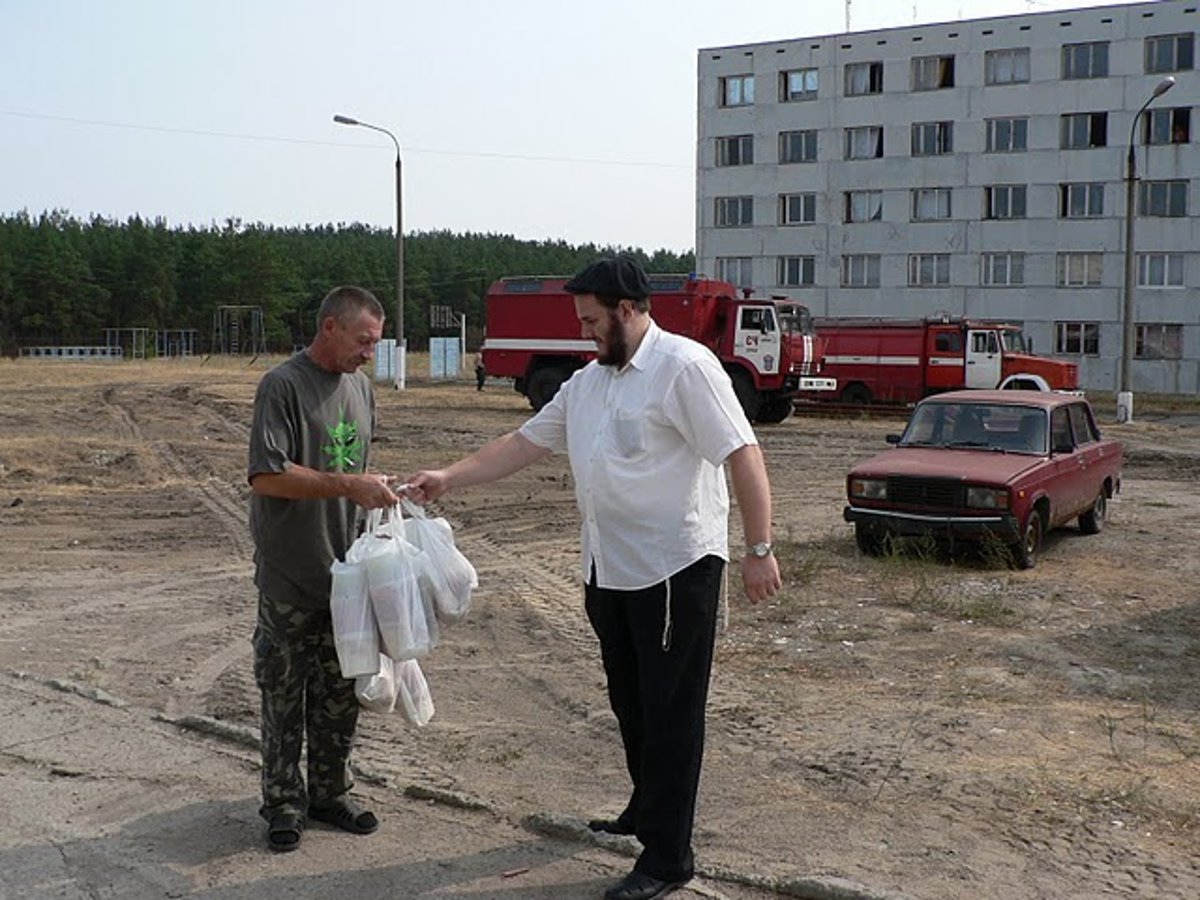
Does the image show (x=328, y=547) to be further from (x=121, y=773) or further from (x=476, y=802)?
(x=121, y=773)

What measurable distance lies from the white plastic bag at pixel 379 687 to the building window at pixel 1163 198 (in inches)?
2053

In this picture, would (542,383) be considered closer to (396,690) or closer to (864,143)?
(396,690)

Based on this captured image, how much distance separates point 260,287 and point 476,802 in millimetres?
105899

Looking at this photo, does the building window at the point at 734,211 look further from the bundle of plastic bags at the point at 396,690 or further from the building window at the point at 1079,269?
the bundle of plastic bags at the point at 396,690

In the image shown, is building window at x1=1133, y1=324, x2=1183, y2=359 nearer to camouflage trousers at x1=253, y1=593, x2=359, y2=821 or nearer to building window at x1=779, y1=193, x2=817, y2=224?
building window at x1=779, y1=193, x2=817, y2=224

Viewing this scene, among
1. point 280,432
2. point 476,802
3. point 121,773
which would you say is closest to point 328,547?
point 280,432

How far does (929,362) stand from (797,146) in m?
28.3

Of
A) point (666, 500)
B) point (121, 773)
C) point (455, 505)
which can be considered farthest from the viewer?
point (455, 505)

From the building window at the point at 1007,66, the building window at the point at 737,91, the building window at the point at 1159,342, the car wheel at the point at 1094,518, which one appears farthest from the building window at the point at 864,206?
the car wheel at the point at 1094,518

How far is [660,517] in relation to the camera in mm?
4195

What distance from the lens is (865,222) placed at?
57.1 metres

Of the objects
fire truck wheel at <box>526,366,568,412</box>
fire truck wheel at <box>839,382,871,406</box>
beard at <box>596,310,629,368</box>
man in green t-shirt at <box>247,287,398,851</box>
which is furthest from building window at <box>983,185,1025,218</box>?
beard at <box>596,310,629,368</box>

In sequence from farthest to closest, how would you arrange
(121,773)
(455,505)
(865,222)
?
(865,222), (455,505), (121,773)

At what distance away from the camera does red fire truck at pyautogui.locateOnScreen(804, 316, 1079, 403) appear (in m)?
32.4
